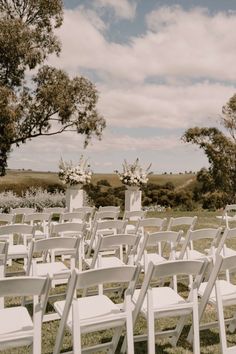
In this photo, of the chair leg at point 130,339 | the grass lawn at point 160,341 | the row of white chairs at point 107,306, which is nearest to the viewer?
the row of white chairs at point 107,306

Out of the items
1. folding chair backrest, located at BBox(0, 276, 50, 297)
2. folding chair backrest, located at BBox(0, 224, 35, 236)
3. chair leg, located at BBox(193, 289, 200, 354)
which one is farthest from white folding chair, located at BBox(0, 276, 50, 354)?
folding chair backrest, located at BBox(0, 224, 35, 236)

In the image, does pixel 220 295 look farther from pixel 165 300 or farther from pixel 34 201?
pixel 34 201

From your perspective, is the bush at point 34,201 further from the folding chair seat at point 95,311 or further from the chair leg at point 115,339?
the folding chair seat at point 95,311

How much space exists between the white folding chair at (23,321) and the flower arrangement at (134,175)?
10751mm

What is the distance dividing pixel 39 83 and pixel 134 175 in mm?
7088

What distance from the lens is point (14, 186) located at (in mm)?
20422

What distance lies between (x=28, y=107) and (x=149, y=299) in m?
15.7

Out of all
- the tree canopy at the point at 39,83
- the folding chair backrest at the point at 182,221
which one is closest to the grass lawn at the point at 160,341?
the folding chair backrest at the point at 182,221

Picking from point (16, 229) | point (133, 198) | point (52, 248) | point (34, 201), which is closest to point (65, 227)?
point (16, 229)

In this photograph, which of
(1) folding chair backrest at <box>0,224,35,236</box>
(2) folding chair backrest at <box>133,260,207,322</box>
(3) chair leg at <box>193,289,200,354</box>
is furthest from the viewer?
(1) folding chair backrest at <box>0,224,35,236</box>

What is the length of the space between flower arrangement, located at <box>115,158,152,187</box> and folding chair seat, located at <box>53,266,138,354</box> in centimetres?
1031

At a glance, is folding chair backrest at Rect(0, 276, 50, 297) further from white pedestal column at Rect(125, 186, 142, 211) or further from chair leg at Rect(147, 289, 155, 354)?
white pedestal column at Rect(125, 186, 142, 211)

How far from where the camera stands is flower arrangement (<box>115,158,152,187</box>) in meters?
13.9

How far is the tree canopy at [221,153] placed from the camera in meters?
22.0
